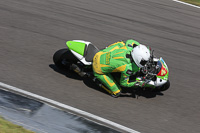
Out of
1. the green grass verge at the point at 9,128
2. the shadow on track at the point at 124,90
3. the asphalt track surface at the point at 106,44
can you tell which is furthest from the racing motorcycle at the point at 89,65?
the green grass verge at the point at 9,128

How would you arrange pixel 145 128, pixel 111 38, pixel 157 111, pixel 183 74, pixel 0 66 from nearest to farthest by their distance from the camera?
pixel 145 128, pixel 157 111, pixel 0 66, pixel 183 74, pixel 111 38

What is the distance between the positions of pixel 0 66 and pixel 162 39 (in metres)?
5.27

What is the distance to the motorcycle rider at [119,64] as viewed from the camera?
7.00 metres

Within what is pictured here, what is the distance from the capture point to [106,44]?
10039 mm

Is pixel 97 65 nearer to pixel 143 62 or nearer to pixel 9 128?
pixel 143 62

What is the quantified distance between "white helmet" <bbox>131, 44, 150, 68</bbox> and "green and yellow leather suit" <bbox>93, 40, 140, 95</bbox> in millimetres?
204

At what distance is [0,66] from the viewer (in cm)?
809

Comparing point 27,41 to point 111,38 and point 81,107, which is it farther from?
point 81,107

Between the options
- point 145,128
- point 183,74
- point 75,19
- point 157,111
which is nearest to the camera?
point 145,128

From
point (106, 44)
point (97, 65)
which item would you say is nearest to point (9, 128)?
point (97, 65)

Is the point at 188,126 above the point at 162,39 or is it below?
below

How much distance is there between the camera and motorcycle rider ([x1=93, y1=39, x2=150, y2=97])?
7002 millimetres

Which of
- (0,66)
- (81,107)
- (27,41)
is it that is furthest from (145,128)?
(27,41)

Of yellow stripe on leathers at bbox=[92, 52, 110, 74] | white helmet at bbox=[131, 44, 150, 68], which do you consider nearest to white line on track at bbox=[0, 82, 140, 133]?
yellow stripe on leathers at bbox=[92, 52, 110, 74]
